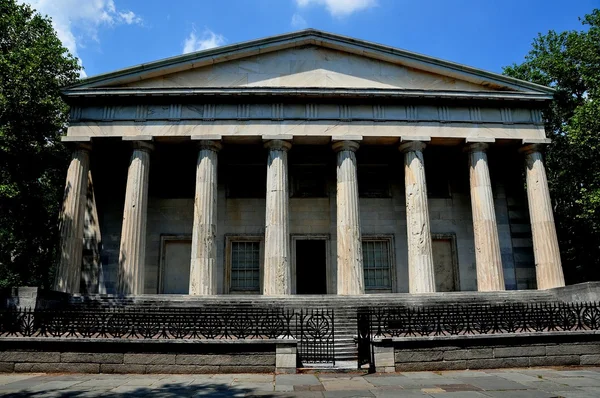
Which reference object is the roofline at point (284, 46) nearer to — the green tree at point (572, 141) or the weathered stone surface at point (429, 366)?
the green tree at point (572, 141)

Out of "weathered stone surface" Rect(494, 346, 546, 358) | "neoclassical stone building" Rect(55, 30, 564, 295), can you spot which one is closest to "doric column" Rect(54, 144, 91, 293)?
"neoclassical stone building" Rect(55, 30, 564, 295)

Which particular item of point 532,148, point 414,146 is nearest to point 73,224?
point 414,146

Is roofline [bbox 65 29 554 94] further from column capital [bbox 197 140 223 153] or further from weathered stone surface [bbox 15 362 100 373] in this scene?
weathered stone surface [bbox 15 362 100 373]

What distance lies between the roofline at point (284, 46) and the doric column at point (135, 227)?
354 centimetres

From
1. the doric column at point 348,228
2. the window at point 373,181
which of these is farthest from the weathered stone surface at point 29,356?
the window at point 373,181

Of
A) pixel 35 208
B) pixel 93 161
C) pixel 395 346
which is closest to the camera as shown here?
pixel 395 346

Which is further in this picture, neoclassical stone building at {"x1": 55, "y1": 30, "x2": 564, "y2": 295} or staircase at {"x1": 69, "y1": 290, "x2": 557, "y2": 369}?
neoclassical stone building at {"x1": 55, "y1": 30, "x2": 564, "y2": 295}

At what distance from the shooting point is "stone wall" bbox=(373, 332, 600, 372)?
10.5 m

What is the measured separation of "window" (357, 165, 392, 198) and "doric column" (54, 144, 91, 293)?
13810 millimetres

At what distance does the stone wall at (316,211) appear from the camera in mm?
23844

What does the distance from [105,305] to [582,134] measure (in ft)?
76.3

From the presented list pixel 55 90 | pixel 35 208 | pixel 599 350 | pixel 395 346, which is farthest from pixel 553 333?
pixel 35 208

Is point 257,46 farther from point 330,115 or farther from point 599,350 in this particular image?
point 599,350

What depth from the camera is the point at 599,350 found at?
11133 mm
